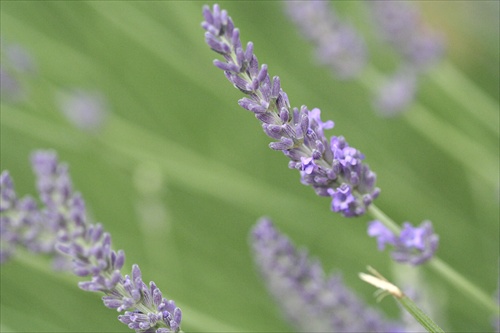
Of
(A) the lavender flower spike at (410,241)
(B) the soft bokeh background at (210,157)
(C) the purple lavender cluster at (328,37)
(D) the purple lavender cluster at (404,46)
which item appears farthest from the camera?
(B) the soft bokeh background at (210,157)

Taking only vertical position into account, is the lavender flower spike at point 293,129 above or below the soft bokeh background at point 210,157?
below

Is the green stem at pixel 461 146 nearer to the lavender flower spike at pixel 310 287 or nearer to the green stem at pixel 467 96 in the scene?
the green stem at pixel 467 96

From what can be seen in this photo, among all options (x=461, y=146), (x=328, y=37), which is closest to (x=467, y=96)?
(x=461, y=146)

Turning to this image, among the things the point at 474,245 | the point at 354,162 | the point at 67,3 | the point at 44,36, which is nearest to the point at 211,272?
the point at 474,245

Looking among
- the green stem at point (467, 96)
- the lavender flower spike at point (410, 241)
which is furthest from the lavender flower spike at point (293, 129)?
the green stem at point (467, 96)

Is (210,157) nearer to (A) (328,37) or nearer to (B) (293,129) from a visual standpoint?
(A) (328,37)

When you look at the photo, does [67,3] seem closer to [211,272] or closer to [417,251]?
[211,272]

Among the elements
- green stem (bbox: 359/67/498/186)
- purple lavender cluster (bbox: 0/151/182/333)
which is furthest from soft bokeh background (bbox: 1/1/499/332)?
purple lavender cluster (bbox: 0/151/182/333)
